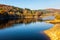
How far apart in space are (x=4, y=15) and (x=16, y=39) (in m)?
121

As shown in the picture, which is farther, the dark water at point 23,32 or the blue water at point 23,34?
the dark water at point 23,32

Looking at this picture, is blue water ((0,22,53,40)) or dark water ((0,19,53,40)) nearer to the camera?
blue water ((0,22,53,40))

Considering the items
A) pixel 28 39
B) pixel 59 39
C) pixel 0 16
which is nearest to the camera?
pixel 59 39

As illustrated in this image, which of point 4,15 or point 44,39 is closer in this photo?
point 44,39

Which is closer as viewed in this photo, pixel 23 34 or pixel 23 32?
pixel 23 34

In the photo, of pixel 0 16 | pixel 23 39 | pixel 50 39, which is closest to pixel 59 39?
pixel 50 39

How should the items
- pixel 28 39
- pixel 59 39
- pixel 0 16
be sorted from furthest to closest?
1. pixel 0 16
2. pixel 28 39
3. pixel 59 39

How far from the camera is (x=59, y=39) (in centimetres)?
3212

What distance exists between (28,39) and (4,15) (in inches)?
4810

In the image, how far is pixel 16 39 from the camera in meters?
36.4

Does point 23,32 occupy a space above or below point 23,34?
below

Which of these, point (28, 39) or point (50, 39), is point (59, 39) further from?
point (28, 39)

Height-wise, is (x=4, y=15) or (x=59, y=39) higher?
(x=59, y=39)

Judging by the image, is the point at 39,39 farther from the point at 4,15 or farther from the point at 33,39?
the point at 4,15
